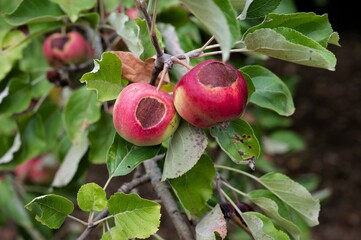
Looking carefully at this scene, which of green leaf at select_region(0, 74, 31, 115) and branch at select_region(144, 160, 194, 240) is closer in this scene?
branch at select_region(144, 160, 194, 240)

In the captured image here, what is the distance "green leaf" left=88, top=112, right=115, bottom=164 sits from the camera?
3.33 ft

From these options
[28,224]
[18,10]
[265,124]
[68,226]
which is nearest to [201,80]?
[18,10]

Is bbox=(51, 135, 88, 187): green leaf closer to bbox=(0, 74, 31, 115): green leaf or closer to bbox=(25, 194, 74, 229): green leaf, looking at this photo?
bbox=(0, 74, 31, 115): green leaf

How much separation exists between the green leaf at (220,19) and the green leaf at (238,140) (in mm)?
169

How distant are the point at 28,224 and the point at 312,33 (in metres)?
0.95

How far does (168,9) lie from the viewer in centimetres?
112

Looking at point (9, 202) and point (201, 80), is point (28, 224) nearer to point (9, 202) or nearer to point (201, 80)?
point (9, 202)

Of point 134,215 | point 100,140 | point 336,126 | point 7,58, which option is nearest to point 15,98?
point 7,58

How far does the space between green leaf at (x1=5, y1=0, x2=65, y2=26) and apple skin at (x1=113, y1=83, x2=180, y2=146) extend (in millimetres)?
338

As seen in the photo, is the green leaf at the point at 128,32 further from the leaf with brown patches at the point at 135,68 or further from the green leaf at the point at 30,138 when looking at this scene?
the green leaf at the point at 30,138

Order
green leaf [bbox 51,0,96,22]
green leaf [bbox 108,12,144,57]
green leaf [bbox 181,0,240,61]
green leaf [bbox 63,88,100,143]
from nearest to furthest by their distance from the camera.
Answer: green leaf [bbox 181,0,240,61] → green leaf [bbox 108,12,144,57] → green leaf [bbox 51,0,96,22] → green leaf [bbox 63,88,100,143]

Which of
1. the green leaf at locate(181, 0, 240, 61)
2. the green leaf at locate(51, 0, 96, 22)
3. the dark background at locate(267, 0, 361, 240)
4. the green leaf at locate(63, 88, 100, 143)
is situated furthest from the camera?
the dark background at locate(267, 0, 361, 240)

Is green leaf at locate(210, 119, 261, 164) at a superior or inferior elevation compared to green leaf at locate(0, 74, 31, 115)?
superior

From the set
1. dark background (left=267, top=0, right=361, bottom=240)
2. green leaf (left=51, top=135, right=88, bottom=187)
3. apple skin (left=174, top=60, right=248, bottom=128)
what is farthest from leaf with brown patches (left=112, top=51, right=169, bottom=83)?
dark background (left=267, top=0, right=361, bottom=240)
